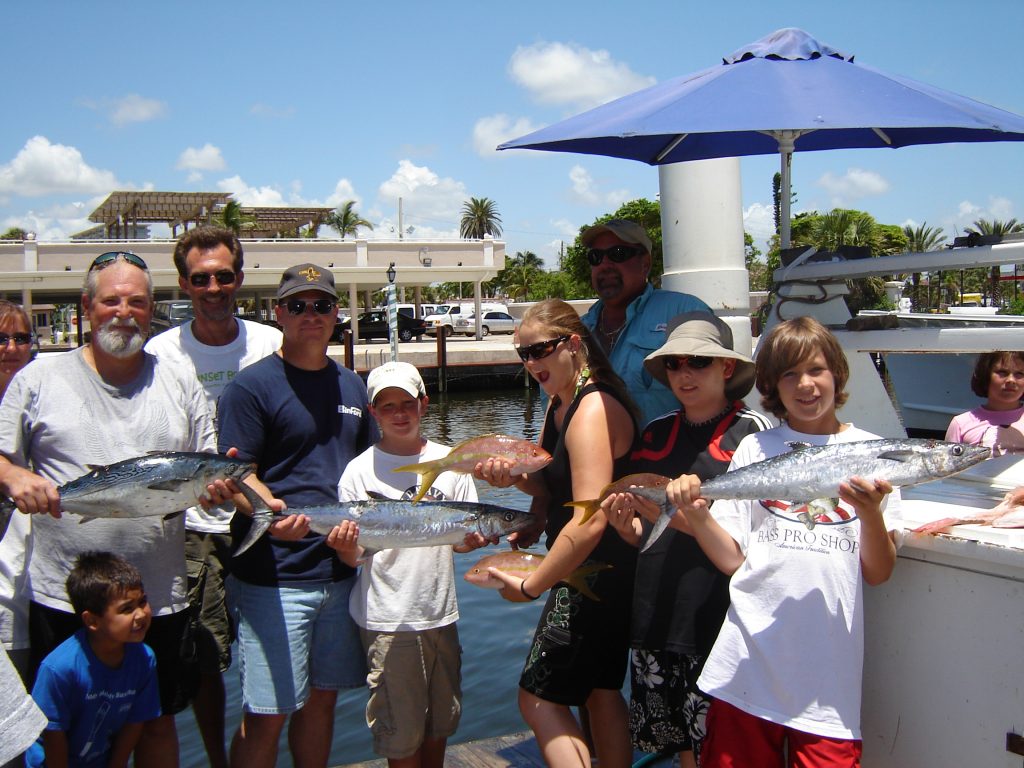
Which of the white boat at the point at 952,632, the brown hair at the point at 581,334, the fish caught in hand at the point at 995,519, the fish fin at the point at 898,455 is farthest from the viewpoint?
the brown hair at the point at 581,334

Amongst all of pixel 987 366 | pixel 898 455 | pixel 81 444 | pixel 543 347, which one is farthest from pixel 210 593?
pixel 987 366

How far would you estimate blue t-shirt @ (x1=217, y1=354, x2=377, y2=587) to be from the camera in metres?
3.55

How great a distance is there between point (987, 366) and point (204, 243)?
4112mm

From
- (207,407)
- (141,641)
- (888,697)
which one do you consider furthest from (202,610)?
(888,697)

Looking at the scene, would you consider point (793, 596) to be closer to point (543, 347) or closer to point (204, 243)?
point (543, 347)

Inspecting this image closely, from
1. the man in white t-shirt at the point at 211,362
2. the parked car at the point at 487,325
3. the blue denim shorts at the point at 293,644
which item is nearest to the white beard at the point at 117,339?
the man in white t-shirt at the point at 211,362

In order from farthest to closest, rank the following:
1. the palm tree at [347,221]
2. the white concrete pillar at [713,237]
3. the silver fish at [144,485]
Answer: the palm tree at [347,221] < the white concrete pillar at [713,237] < the silver fish at [144,485]

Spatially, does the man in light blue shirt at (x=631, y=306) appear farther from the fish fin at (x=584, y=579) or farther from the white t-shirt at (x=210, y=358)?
the white t-shirt at (x=210, y=358)

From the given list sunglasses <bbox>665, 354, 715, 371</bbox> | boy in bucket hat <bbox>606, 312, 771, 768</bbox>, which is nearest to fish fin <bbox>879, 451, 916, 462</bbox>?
boy in bucket hat <bbox>606, 312, 771, 768</bbox>

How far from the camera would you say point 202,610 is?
405cm

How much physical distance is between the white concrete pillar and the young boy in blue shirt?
11.8 ft

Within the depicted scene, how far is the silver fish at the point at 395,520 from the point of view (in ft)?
10.8

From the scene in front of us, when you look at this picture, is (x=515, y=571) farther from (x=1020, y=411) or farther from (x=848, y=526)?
(x=1020, y=411)

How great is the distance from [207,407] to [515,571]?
5.07 ft
